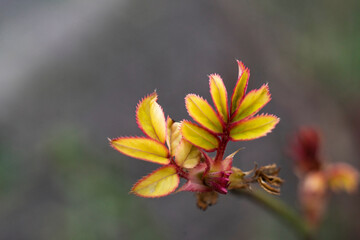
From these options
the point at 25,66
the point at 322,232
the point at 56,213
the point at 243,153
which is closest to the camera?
the point at 322,232

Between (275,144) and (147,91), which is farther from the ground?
(147,91)

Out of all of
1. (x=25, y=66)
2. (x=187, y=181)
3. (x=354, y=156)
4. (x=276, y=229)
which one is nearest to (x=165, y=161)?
(x=187, y=181)

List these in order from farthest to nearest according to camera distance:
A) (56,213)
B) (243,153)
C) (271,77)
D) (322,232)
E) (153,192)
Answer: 1. (271,77)
2. (243,153)
3. (56,213)
4. (322,232)
5. (153,192)

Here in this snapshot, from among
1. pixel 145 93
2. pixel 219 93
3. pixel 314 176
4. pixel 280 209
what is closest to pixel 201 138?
pixel 219 93

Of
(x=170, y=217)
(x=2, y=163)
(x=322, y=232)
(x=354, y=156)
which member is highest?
(x=2, y=163)

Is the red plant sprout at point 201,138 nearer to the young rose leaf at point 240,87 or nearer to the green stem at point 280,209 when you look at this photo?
the young rose leaf at point 240,87

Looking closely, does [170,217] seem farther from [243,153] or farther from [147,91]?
[147,91]

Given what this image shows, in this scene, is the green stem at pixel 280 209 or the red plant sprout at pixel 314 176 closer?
the green stem at pixel 280 209

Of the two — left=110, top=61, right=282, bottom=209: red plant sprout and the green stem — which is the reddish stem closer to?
left=110, top=61, right=282, bottom=209: red plant sprout

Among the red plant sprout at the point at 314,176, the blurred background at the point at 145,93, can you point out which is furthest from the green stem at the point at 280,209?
the blurred background at the point at 145,93
